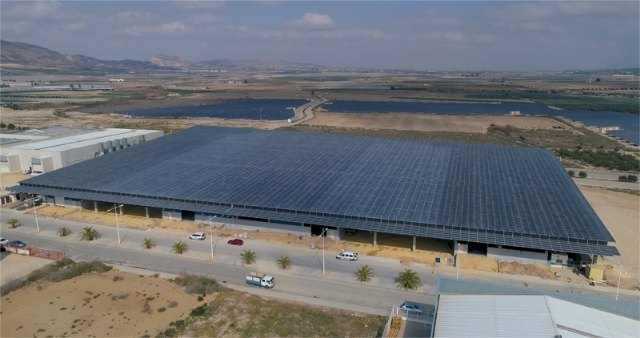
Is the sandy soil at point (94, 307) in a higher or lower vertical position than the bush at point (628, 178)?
higher

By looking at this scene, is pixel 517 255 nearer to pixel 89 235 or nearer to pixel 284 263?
pixel 284 263

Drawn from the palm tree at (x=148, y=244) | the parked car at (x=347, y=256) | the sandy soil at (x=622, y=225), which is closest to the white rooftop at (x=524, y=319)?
the parked car at (x=347, y=256)

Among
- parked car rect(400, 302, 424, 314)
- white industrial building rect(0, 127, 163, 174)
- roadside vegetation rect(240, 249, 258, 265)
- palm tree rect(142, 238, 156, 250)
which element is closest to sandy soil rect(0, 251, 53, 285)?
palm tree rect(142, 238, 156, 250)

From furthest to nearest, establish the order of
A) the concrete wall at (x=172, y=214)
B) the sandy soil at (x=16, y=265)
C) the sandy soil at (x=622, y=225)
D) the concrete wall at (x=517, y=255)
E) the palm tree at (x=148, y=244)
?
the concrete wall at (x=172, y=214) < the palm tree at (x=148, y=244) < the concrete wall at (x=517, y=255) < the sandy soil at (x=622, y=225) < the sandy soil at (x=16, y=265)

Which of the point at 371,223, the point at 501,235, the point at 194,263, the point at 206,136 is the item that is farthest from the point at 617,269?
the point at 206,136

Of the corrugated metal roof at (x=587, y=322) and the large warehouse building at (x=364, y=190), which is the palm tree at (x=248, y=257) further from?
the corrugated metal roof at (x=587, y=322)
